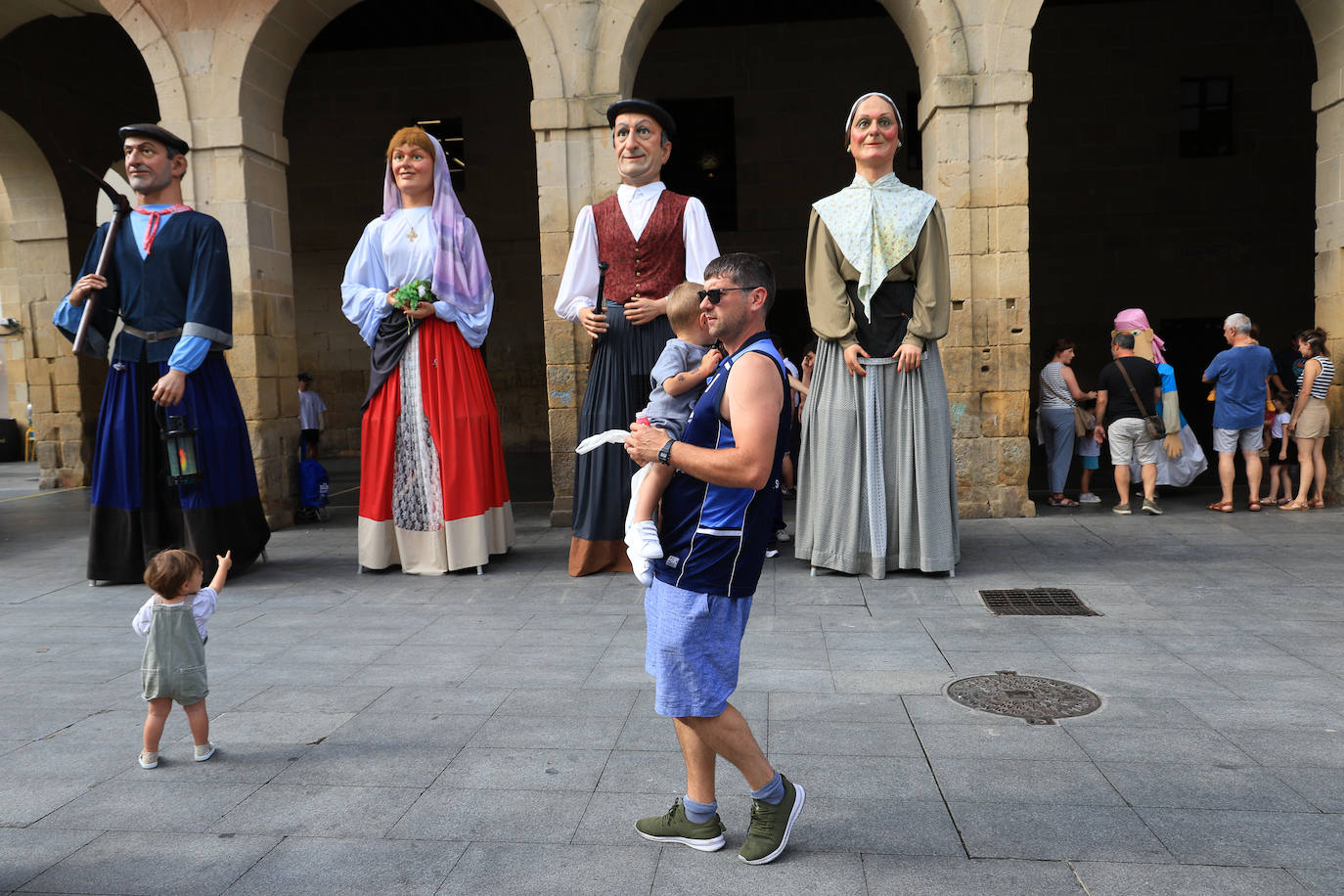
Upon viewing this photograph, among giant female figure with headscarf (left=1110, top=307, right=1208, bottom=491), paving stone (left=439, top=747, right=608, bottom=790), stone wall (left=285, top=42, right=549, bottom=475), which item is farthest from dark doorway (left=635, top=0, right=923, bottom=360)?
paving stone (left=439, top=747, right=608, bottom=790)

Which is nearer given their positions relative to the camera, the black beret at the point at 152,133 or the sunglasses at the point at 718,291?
the sunglasses at the point at 718,291

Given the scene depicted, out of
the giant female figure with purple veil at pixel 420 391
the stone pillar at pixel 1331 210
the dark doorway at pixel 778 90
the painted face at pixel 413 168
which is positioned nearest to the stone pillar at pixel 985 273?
the stone pillar at pixel 1331 210

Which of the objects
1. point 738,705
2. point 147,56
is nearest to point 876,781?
point 738,705

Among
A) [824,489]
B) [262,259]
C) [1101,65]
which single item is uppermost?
[1101,65]

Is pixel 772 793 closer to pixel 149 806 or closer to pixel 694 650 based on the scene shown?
pixel 694 650

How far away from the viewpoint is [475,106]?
49.0 ft

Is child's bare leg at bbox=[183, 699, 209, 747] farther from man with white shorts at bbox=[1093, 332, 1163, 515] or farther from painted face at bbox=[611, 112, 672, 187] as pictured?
man with white shorts at bbox=[1093, 332, 1163, 515]

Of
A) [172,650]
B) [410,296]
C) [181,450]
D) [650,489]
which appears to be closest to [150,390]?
[181,450]

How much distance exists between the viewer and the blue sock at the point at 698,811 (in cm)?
257

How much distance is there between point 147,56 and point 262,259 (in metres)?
1.72

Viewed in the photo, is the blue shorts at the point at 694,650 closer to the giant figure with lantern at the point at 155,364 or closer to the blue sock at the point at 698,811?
the blue sock at the point at 698,811

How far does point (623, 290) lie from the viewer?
5895mm

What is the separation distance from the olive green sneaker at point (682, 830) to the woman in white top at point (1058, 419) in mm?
6382

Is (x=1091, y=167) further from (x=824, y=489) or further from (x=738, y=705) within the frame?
(x=738, y=705)
